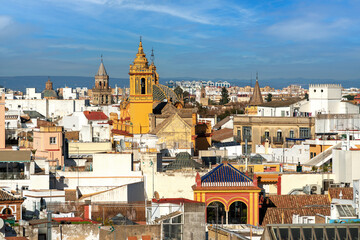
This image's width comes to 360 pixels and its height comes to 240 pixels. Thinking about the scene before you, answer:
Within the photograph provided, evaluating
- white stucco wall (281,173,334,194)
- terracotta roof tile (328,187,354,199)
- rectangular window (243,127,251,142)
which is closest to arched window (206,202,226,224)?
terracotta roof tile (328,187,354,199)

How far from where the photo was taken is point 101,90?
137 m

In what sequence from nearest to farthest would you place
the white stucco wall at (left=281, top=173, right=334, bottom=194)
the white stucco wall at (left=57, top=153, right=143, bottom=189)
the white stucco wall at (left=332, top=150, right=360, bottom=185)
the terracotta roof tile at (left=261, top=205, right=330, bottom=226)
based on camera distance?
the terracotta roof tile at (left=261, top=205, right=330, bottom=226) < the white stucco wall at (left=332, top=150, right=360, bottom=185) < the white stucco wall at (left=281, top=173, right=334, bottom=194) < the white stucco wall at (left=57, top=153, right=143, bottom=189)

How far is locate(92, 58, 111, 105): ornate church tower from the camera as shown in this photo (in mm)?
137000

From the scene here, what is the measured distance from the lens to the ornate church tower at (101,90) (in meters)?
137

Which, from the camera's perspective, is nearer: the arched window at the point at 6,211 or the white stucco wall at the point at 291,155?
the arched window at the point at 6,211

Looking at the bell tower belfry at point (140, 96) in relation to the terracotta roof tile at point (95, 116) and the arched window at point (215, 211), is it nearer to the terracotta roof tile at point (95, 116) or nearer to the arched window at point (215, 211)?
the arched window at point (215, 211)

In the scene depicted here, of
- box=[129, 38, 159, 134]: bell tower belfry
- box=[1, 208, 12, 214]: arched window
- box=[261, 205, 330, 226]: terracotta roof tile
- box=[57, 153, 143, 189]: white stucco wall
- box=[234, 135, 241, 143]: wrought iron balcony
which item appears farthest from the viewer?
box=[234, 135, 241, 143]: wrought iron balcony

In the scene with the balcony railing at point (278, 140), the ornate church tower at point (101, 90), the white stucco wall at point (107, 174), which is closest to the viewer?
the white stucco wall at point (107, 174)

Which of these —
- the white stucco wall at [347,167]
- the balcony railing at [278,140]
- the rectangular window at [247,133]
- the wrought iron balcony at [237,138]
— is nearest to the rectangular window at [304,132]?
the balcony railing at [278,140]

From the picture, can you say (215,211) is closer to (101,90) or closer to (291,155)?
(291,155)

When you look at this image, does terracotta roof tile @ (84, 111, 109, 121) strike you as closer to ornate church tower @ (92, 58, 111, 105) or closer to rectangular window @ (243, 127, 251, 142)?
rectangular window @ (243, 127, 251, 142)

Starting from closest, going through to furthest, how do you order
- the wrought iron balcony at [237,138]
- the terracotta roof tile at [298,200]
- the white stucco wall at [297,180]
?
the terracotta roof tile at [298,200] < the white stucco wall at [297,180] < the wrought iron balcony at [237,138]

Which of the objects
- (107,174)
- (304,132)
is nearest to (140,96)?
(304,132)

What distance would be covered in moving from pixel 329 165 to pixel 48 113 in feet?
266
